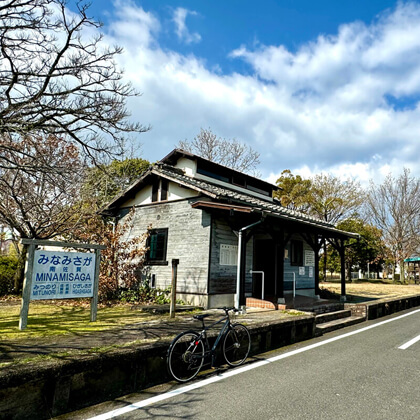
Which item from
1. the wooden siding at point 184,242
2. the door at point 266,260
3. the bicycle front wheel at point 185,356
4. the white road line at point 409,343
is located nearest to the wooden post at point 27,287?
the bicycle front wheel at point 185,356

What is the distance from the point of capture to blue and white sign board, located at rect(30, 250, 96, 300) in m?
6.34

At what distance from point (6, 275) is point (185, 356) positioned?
12.1m

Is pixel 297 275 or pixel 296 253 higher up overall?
pixel 296 253

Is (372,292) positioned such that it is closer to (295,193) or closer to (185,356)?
(295,193)

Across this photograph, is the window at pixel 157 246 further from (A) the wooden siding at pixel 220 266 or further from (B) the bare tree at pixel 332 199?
(B) the bare tree at pixel 332 199

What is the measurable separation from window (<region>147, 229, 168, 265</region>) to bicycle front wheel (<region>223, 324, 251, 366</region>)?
6490mm

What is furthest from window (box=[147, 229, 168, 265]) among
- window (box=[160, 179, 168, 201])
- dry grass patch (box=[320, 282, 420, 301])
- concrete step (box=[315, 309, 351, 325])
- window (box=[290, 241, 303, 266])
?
dry grass patch (box=[320, 282, 420, 301])

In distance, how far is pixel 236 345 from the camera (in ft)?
18.0

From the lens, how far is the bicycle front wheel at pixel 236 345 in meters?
5.42

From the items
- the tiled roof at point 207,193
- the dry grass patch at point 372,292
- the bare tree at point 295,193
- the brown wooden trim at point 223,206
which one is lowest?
the dry grass patch at point 372,292

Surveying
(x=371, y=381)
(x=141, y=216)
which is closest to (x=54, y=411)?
(x=371, y=381)

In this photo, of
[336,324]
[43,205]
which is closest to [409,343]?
[336,324]

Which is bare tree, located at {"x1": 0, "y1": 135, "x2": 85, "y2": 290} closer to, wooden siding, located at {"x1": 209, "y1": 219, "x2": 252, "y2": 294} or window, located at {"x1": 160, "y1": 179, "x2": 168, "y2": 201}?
window, located at {"x1": 160, "y1": 179, "x2": 168, "y2": 201}

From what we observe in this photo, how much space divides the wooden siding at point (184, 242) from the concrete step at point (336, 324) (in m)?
3.65
